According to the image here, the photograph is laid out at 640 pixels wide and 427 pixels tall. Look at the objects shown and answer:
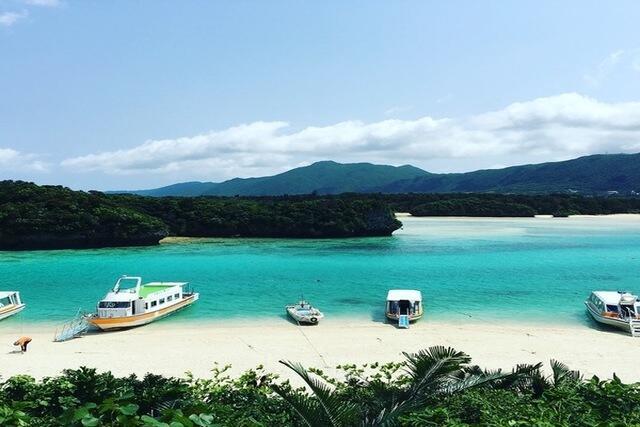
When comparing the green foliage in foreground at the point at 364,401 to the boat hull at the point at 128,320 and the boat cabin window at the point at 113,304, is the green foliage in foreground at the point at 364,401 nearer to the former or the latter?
the boat hull at the point at 128,320

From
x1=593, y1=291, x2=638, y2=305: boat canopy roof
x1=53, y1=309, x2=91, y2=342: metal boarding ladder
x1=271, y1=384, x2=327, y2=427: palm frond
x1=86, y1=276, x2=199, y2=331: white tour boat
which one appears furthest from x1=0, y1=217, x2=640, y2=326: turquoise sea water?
x1=271, y1=384, x2=327, y2=427: palm frond

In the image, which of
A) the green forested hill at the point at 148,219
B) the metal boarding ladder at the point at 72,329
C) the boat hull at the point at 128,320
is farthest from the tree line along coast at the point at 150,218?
the boat hull at the point at 128,320

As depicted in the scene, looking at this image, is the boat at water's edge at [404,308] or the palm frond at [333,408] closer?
the palm frond at [333,408]

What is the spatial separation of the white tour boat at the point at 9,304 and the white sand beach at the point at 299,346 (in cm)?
210

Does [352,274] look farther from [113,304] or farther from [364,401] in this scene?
[364,401]

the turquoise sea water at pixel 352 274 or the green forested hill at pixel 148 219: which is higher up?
the green forested hill at pixel 148 219

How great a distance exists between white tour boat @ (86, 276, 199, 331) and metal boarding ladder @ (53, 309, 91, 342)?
394 mm

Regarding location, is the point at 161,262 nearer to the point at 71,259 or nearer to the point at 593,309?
the point at 71,259

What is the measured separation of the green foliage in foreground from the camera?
7164 mm

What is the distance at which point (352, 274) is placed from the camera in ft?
150

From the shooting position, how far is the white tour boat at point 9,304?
30.2 meters

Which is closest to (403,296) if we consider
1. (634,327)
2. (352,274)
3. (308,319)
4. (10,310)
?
(308,319)

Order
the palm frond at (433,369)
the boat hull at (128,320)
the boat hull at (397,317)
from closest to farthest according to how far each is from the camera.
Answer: the palm frond at (433,369) → the boat hull at (128,320) → the boat hull at (397,317)

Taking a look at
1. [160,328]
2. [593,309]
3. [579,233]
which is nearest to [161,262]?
[160,328]
